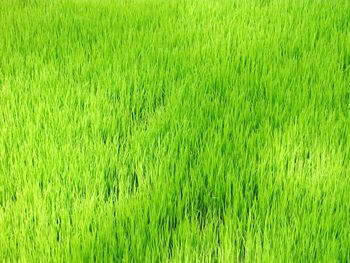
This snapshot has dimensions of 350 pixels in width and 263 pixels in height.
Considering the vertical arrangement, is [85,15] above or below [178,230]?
above

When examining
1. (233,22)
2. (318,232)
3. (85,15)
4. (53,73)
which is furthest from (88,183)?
(85,15)

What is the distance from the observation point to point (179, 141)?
1518 mm

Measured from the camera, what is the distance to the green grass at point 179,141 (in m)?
1.13

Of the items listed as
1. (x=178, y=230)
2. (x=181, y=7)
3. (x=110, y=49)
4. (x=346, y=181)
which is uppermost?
(x=181, y=7)

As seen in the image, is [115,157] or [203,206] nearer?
[203,206]

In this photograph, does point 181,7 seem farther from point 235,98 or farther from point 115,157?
point 115,157

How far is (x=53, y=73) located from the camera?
2029 millimetres

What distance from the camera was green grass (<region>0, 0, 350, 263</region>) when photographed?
44.5 inches

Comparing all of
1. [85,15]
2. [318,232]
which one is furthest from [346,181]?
[85,15]

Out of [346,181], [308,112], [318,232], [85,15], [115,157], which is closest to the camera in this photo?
[318,232]

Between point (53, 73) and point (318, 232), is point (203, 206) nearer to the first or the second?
point (318, 232)

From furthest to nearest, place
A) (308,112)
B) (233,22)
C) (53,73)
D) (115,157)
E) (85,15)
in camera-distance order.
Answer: (85,15)
(233,22)
(53,73)
(308,112)
(115,157)

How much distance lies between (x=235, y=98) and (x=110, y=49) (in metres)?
0.84

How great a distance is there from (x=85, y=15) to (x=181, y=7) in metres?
0.64
